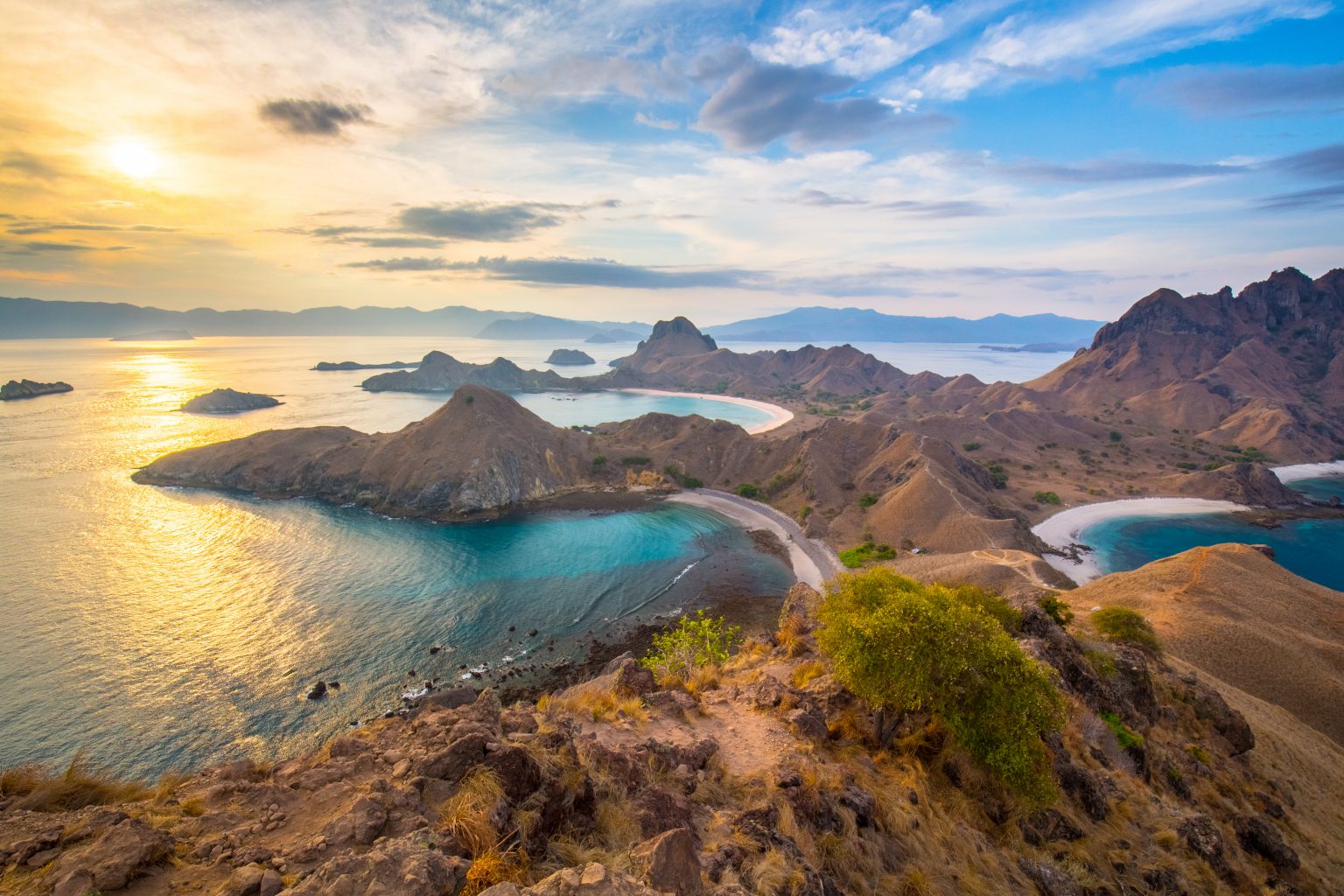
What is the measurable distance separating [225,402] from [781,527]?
171 meters

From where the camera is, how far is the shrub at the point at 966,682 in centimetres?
1554

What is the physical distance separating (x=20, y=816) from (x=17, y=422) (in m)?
175

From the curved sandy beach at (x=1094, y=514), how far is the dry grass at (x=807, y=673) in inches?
2209

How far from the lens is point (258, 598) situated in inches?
1916

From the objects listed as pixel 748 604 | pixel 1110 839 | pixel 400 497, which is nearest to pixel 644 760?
pixel 1110 839

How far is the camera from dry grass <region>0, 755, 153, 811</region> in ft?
33.1

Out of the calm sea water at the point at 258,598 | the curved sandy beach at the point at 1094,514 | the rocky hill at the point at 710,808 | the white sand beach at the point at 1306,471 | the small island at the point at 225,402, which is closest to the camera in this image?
the rocky hill at the point at 710,808

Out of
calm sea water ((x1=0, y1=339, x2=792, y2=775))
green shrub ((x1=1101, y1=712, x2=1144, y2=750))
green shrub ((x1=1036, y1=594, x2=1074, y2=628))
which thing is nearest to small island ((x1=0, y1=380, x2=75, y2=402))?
calm sea water ((x1=0, y1=339, x2=792, y2=775))

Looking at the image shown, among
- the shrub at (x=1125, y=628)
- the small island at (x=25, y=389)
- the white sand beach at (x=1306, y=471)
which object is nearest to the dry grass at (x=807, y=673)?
the shrub at (x=1125, y=628)

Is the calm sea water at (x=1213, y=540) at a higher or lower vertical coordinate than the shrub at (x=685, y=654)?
lower

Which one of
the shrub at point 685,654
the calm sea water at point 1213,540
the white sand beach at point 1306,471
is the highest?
the shrub at point 685,654

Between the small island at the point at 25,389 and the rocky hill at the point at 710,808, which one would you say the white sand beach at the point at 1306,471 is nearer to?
the rocky hill at the point at 710,808

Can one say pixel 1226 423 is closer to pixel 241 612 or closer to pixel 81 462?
pixel 241 612

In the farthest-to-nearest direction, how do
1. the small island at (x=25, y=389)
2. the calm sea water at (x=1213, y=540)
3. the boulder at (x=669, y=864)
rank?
1. the small island at (x=25, y=389)
2. the calm sea water at (x=1213, y=540)
3. the boulder at (x=669, y=864)
